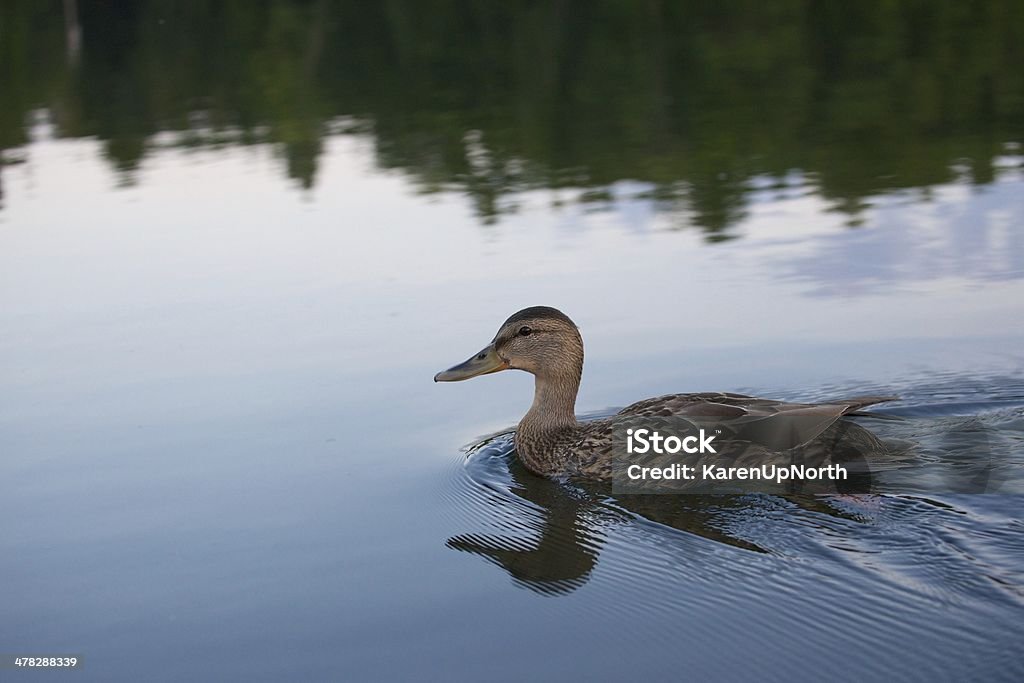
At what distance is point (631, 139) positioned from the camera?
18.8 metres

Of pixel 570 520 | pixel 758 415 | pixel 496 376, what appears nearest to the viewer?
pixel 570 520

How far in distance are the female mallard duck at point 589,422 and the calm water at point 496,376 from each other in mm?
289

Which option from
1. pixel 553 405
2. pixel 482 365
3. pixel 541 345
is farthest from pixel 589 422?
pixel 482 365

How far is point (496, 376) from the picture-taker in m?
9.87

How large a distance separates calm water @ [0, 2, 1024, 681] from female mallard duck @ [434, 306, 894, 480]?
0.95ft

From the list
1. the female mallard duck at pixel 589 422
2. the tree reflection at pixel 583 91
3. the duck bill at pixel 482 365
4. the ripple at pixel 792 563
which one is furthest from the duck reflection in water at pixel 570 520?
the tree reflection at pixel 583 91

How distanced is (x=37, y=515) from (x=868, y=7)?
26285 mm

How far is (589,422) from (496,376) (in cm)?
161

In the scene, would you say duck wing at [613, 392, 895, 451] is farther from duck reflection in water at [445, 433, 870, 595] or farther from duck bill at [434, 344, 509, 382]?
duck bill at [434, 344, 509, 382]

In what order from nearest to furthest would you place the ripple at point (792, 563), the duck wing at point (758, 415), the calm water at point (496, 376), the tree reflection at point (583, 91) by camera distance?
the ripple at point (792, 563)
the calm water at point (496, 376)
the duck wing at point (758, 415)
the tree reflection at point (583, 91)

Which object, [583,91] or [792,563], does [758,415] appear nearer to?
[792,563]

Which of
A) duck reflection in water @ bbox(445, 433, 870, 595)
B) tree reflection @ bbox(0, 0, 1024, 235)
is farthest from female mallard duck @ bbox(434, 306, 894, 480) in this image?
tree reflection @ bbox(0, 0, 1024, 235)

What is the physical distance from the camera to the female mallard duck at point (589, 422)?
24.3ft

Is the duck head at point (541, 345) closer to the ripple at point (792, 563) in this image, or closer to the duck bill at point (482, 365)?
the duck bill at point (482, 365)
